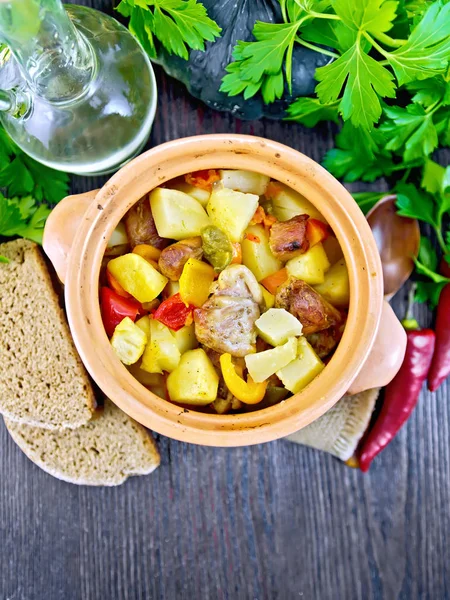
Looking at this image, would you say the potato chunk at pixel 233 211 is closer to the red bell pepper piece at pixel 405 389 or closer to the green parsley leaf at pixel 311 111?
Result: the green parsley leaf at pixel 311 111

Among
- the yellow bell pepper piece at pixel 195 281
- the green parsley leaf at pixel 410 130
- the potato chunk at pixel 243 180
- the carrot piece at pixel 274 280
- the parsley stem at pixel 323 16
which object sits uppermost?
the parsley stem at pixel 323 16

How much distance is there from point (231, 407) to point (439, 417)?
0.94 meters

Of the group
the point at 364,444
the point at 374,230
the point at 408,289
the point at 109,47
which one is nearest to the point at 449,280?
the point at 408,289

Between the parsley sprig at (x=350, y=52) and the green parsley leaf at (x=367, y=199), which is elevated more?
the parsley sprig at (x=350, y=52)

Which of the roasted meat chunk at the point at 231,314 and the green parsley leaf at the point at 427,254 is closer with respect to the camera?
the roasted meat chunk at the point at 231,314

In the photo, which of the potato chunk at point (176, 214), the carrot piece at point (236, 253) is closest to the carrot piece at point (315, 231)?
the carrot piece at point (236, 253)

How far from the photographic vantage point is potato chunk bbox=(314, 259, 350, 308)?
199 centimetres

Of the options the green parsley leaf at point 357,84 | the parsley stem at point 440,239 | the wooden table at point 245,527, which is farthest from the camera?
the wooden table at point 245,527

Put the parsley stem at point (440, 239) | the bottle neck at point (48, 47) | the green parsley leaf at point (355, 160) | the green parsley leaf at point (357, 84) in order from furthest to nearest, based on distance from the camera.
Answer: the parsley stem at point (440, 239), the green parsley leaf at point (355, 160), the green parsley leaf at point (357, 84), the bottle neck at point (48, 47)

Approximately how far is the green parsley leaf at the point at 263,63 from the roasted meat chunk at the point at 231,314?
0.60 meters

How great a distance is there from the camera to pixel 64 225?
2.02 metres

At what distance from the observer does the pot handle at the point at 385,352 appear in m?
2.05

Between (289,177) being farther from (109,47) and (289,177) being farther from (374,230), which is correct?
(109,47)

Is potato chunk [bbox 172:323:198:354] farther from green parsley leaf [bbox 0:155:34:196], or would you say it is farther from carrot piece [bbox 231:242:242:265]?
green parsley leaf [bbox 0:155:34:196]
